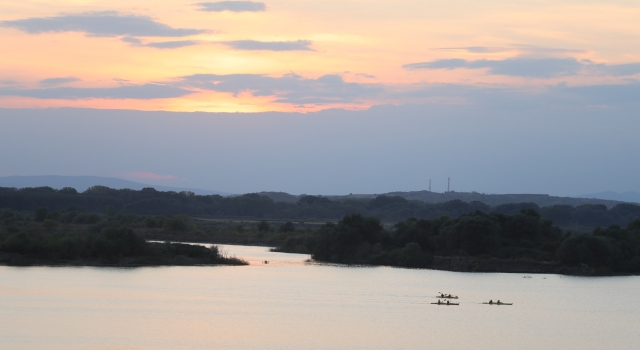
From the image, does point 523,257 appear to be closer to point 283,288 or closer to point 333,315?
point 283,288

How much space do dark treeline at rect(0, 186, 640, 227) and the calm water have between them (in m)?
92.8

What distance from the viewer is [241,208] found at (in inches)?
7589

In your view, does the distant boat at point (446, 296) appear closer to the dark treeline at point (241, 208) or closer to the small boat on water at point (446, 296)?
the small boat on water at point (446, 296)

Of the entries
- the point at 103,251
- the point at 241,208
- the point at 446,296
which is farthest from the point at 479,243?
the point at 241,208

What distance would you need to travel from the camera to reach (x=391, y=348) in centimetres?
3616

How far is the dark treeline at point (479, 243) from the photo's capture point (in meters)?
77.5

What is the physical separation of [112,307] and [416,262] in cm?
4216

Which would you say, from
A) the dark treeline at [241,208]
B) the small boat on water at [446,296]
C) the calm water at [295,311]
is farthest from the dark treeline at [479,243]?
the dark treeline at [241,208]

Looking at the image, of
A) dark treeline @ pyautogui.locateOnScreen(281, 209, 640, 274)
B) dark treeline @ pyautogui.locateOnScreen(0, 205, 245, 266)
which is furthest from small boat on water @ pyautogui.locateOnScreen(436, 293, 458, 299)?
dark treeline @ pyautogui.locateOnScreen(281, 209, 640, 274)

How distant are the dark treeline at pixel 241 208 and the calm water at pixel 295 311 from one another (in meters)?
92.8

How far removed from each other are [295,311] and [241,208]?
148 meters

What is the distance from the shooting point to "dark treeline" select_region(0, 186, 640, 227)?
165000 mm

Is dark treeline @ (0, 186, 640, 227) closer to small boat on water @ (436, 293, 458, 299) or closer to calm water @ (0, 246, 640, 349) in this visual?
calm water @ (0, 246, 640, 349)

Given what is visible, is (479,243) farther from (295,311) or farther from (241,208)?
(241,208)
